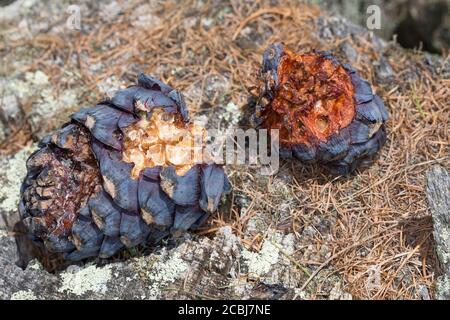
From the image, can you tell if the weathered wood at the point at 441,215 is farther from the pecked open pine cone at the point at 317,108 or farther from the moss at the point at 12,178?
the moss at the point at 12,178

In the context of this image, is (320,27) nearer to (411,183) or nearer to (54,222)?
(411,183)

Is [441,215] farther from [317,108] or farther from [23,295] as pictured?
[23,295]

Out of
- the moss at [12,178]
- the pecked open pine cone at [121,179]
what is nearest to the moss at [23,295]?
the pecked open pine cone at [121,179]

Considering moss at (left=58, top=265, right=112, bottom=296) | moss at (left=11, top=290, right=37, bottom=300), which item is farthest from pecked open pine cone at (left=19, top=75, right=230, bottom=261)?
A: moss at (left=11, top=290, right=37, bottom=300)

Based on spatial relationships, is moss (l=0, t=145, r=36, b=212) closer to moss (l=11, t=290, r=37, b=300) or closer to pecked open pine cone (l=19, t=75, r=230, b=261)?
pecked open pine cone (l=19, t=75, r=230, b=261)

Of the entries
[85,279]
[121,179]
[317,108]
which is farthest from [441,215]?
[85,279]
